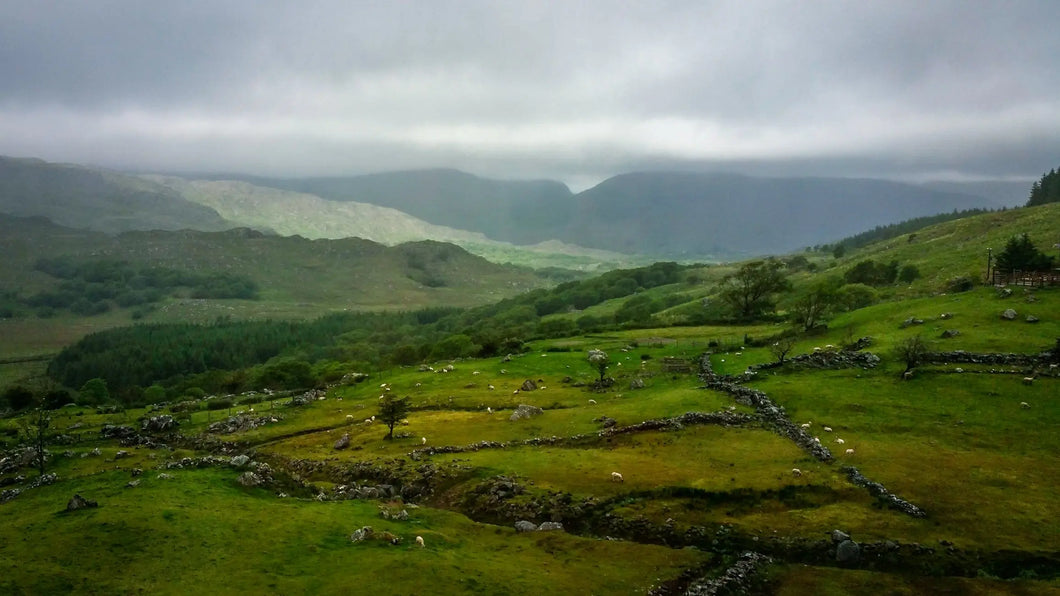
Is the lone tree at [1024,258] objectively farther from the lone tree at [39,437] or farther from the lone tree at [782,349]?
the lone tree at [39,437]

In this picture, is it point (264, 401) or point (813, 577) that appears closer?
point (813, 577)

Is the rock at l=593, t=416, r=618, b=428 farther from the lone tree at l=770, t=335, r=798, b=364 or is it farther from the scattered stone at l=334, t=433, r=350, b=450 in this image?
the scattered stone at l=334, t=433, r=350, b=450

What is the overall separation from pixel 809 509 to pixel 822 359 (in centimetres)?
3608

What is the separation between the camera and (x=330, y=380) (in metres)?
118

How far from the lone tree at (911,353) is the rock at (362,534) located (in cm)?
5548

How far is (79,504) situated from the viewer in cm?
4238

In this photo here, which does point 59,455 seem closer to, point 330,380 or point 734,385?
point 330,380

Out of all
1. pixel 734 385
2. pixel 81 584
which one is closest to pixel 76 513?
pixel 81 584

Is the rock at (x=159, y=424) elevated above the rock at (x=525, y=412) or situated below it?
below

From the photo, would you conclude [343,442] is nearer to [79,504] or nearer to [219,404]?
[79,504]

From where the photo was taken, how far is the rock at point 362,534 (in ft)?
123

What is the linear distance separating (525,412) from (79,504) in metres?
41.0

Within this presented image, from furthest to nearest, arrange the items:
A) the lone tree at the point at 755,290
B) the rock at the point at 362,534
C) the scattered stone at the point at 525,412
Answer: the lone tree at the point at 755,290, the scattered stone at the point at 525,412, the rock at the point at 362,534

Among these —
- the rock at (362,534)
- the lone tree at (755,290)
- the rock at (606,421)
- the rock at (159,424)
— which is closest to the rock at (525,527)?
the rock at (362,534)
